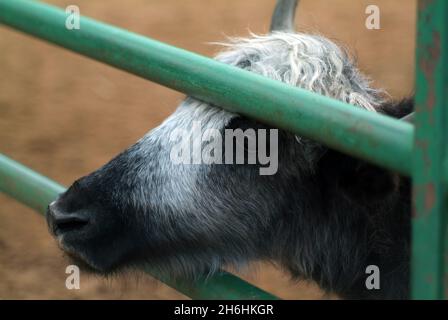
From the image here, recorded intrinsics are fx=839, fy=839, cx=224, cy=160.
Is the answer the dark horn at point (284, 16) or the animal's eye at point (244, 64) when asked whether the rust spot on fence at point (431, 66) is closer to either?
the animal's eye at point (244, 64)

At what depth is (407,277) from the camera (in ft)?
8.38

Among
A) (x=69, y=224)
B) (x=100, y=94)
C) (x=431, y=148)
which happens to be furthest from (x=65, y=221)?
(x=100, y=94)

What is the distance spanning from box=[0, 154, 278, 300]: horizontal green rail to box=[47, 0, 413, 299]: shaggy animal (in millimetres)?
67

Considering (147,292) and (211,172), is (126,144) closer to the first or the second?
(147,292)

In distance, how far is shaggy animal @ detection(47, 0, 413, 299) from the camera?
2.50 metres

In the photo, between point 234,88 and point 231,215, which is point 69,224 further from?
point 234,88

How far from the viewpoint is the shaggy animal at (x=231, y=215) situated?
250 cm

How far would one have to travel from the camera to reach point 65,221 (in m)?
2.46

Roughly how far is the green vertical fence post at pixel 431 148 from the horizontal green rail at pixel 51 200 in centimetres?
71

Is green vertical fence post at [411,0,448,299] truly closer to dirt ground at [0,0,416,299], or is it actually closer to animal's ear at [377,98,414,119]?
animal's ear at [377,98,414,119]

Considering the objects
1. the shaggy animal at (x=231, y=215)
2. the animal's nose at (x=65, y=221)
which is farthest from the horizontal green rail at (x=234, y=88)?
the animal's nose at (x=65, y=221)

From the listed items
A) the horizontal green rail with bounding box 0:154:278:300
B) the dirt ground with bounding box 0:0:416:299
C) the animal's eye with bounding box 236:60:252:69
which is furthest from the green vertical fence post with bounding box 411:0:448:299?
the dirt ground with bounding box 0:0:416:299

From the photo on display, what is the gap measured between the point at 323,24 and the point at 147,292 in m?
3.85

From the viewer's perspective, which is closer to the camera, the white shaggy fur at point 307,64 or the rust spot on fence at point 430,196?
the rust spot on fence at point 430,196
